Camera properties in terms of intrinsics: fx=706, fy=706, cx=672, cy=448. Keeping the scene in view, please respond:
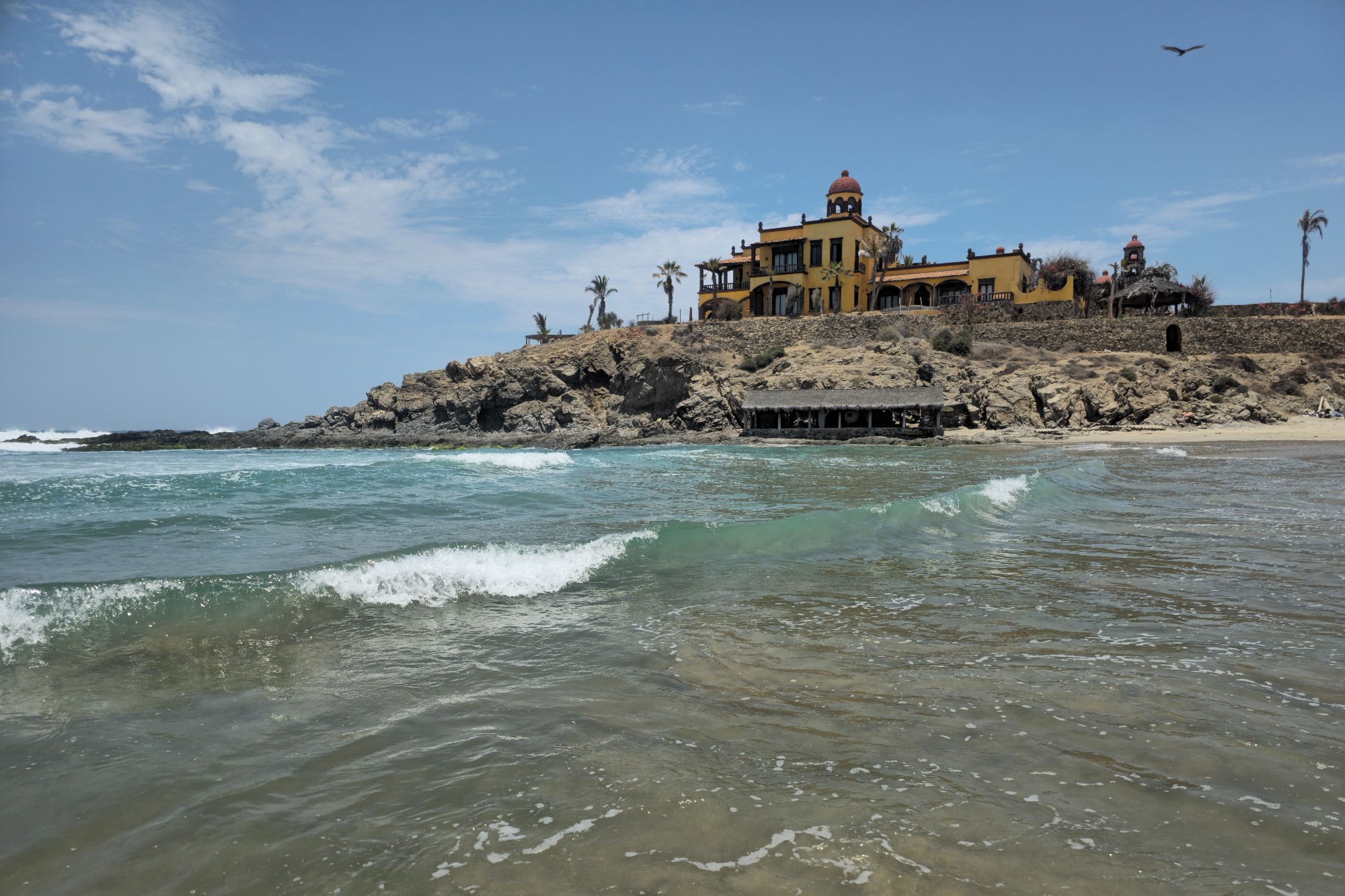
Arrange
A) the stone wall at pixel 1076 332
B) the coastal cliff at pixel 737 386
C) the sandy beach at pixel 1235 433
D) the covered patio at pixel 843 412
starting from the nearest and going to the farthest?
the sandy beach at pixel 1235 433 < the coastal cliff at pixel 737 386 < the covered patio at pixel 843 412 < the stone wall at pixel 1076 332

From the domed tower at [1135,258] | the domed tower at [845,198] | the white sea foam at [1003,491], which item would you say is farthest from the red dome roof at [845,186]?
the white sea foam at [1003,491]

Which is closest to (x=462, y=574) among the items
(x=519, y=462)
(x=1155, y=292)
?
(x=519, y=462)

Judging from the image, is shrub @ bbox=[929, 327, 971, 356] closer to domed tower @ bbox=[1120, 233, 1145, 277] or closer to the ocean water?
domed tower @ bbox=[1120, 233, 1145, 277]

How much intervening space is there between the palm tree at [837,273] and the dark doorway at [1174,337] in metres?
22.8

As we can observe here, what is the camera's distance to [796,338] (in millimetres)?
56688

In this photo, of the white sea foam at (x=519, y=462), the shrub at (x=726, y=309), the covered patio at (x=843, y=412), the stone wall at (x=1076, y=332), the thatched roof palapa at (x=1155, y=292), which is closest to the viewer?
the white sea foam at (x=519, y=462)

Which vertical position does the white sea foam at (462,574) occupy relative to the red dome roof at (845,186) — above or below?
below

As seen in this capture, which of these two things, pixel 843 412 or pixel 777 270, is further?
pixel 777 270

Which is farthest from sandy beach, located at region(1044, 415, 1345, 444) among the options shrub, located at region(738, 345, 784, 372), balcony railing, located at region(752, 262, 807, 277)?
balcony railing, located at region(752, 262, 807, 277)

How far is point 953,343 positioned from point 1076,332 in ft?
27.7

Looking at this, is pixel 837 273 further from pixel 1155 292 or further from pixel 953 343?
pixel 1155 292

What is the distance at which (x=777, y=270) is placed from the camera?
61469mm

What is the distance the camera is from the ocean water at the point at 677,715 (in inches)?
107

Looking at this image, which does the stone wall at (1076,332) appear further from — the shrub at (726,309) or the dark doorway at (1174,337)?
Answer: the shrub at (726,309)
